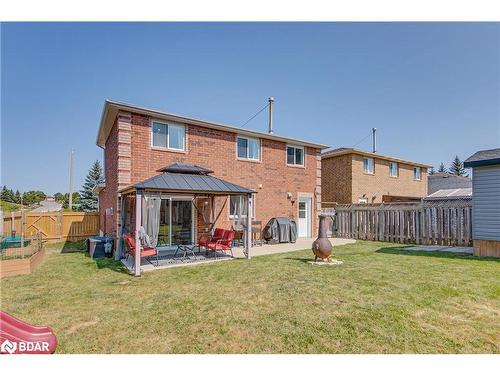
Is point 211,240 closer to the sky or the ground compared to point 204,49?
closer to the ground

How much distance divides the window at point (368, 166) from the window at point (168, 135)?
15048mm

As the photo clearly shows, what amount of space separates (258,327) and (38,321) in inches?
145

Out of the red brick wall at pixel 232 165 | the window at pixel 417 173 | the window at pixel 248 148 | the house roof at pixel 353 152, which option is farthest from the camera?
the window at pixel 417 173

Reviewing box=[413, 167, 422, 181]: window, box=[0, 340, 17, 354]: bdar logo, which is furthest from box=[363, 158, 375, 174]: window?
box=[0, 340, 17, 354]: bdar logo

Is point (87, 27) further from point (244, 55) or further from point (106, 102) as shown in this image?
point (244, 55)

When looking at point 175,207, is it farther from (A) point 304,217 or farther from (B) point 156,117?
(A) point 304,217

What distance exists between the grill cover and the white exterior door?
198 cm

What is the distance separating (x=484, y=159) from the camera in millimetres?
9781

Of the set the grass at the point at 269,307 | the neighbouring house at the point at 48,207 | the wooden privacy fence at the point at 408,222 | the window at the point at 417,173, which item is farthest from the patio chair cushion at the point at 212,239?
the window at the point at 417,173

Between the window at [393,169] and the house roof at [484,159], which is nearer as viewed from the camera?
the house roof at [484,159]

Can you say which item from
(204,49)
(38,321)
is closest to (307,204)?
(204,49)

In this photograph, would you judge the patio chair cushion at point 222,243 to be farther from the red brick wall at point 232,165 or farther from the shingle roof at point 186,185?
the red brick wall at point 232,165

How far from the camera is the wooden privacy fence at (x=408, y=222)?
12.4 metres

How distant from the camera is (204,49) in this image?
34.9 ft
